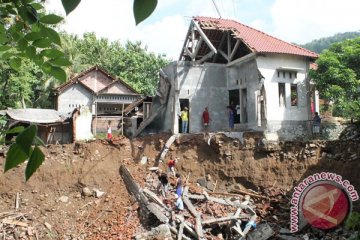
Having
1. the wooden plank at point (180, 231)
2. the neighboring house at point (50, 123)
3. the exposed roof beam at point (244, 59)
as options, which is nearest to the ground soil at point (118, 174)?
the wooden plank at point (180, 231)

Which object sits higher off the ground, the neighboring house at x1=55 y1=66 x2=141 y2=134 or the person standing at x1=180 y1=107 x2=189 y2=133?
the neighboring house at x1=55 y1=66 x2=141 y2=134

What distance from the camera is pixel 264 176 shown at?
17.2 meters

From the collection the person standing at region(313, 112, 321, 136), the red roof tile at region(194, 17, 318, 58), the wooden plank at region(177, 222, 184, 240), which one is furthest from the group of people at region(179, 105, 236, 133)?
the wooden plank at region(177, 222, 184, 240)

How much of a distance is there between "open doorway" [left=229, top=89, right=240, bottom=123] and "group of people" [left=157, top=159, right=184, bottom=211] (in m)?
4.05

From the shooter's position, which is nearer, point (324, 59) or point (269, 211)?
point (269, 211)

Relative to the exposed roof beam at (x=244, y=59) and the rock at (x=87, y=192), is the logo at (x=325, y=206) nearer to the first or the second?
the exposed roof beam at (x=244, y=59)

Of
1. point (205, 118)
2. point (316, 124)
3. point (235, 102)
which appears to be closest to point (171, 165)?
point (205, 118)

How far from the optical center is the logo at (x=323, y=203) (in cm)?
1260

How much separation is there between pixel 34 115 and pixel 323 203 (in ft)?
54.9

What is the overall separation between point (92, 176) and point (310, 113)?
10789 millimetres

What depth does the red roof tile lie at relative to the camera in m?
18.2

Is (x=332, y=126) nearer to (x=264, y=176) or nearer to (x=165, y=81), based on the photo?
(x=264, y=176)

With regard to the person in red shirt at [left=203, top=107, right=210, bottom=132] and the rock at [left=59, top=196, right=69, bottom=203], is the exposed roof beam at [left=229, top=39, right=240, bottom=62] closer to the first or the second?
the person in red shirt at [left=203, top=107, right=210, bottom=132]

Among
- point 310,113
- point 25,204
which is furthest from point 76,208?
point 310,113
